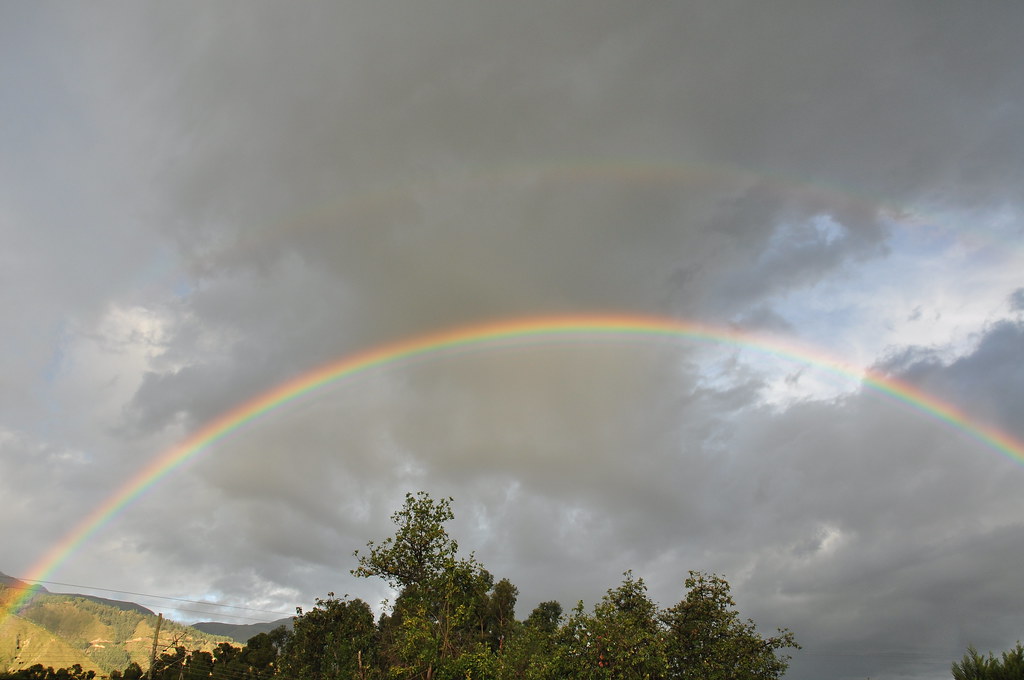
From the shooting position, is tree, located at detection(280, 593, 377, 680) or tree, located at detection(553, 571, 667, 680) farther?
tree, located at detection(280, 593, 377, 680)

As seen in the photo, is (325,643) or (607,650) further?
(325,643)

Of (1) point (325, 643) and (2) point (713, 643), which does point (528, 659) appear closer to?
(2) point (713, 643)

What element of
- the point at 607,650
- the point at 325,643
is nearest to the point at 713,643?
the point at 607,650

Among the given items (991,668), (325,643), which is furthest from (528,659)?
(325,643)

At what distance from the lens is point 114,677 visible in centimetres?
7656

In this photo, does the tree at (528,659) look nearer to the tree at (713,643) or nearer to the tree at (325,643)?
the tree at (713,643)

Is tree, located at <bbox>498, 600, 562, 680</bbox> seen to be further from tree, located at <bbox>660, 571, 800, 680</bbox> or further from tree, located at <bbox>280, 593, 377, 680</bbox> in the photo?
tree, located at <bbox>280, 593, 377, 680</bbox>

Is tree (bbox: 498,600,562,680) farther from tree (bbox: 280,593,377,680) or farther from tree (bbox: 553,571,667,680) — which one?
tree (bbox: 280,593,377,680)

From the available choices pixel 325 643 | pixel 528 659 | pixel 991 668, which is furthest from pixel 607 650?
pixel 325 643

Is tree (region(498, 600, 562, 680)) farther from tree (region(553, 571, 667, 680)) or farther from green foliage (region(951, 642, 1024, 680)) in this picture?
green foliage (region(951, 642, 1024, 680))

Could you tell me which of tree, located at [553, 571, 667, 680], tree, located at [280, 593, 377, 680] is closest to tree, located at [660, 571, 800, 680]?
tree, located at [553, 571, 667, 680]

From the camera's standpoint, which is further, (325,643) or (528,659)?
(325,643)

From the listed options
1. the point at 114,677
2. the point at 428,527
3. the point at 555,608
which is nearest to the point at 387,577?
the point at 428,527

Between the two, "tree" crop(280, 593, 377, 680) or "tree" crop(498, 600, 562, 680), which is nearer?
→ "tree" crop(498, 600, 562, 680)
